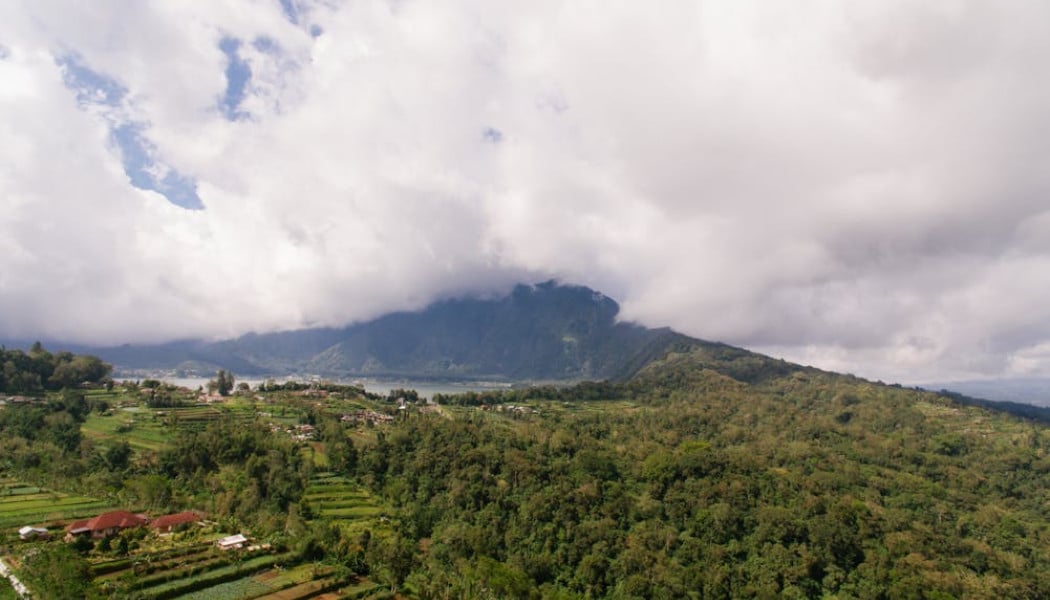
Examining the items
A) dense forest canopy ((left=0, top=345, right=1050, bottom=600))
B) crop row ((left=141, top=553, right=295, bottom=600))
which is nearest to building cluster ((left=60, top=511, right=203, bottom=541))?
dense forest canopy ((left=0, top=345, right=1050, bottom=600))

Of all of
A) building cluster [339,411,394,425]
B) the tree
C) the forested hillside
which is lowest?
the forested hillside

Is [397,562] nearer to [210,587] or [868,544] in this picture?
[210,587]

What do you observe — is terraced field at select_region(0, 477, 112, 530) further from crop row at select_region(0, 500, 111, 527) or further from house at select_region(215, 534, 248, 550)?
house at select_region(215, 534, 248, 550)

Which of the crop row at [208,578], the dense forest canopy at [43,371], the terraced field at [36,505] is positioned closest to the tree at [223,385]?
Answer: the dense forest canopy at [43,371]

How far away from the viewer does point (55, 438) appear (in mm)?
65188

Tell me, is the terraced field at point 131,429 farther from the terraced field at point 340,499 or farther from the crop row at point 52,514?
the terraced field at point 340,499

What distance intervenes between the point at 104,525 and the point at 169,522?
192 inches

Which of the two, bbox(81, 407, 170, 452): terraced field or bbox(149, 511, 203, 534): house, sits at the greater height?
bbox(81, 407, 170, 452): terraced field

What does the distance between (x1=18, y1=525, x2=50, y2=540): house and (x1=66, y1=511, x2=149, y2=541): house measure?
1.33 meters

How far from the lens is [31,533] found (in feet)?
122

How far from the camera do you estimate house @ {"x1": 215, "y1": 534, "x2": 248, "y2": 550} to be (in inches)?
1532

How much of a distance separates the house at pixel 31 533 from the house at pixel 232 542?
37.4ft

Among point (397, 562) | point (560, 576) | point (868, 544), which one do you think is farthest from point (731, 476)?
point (397, 562)

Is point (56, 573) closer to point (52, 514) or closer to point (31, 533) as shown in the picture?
point (31, 533)
